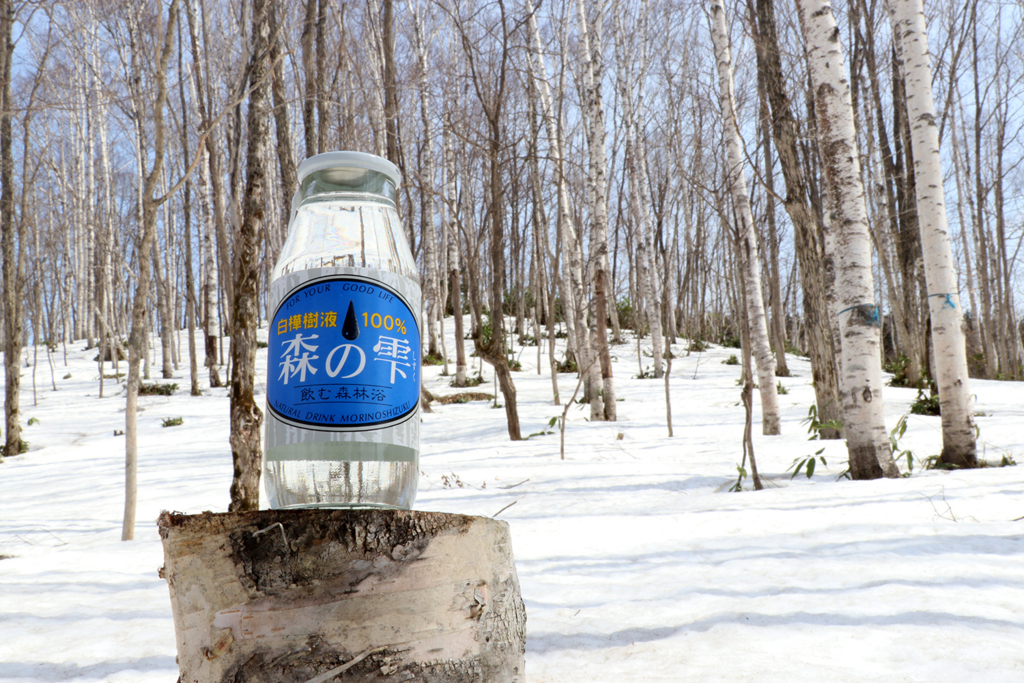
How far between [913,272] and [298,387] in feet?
41.8

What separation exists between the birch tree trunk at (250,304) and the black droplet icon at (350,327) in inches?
102

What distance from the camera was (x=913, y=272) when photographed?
11023 mm

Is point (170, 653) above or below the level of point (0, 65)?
below

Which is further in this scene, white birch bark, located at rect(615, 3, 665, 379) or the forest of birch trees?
white birch bark, located at rect(615, 3, 665, 379)

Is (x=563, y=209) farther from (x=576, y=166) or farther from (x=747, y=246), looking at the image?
(x=747, y=246)

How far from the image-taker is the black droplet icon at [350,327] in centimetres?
80

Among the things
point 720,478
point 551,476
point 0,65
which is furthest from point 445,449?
point 0,65

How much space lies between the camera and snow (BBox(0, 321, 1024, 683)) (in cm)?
157

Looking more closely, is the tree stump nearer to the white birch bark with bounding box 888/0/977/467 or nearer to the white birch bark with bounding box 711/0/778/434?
the white birch bark with bounding box 888/0/977/467

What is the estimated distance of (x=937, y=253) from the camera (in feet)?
13.3

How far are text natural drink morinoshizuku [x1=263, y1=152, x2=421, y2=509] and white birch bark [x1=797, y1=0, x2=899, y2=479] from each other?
125 inches

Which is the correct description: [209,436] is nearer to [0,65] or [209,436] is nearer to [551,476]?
[0,65]

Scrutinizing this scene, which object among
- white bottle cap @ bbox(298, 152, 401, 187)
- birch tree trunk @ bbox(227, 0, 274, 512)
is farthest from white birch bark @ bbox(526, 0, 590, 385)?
white bottle cap @ bbox(298, 152, 401, 187)

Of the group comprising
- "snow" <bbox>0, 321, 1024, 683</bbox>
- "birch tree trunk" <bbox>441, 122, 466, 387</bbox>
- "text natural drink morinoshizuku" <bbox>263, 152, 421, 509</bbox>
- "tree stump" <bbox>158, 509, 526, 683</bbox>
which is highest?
"birch tree trunk" <bbox>441, 122, 466, 387</bbox>
